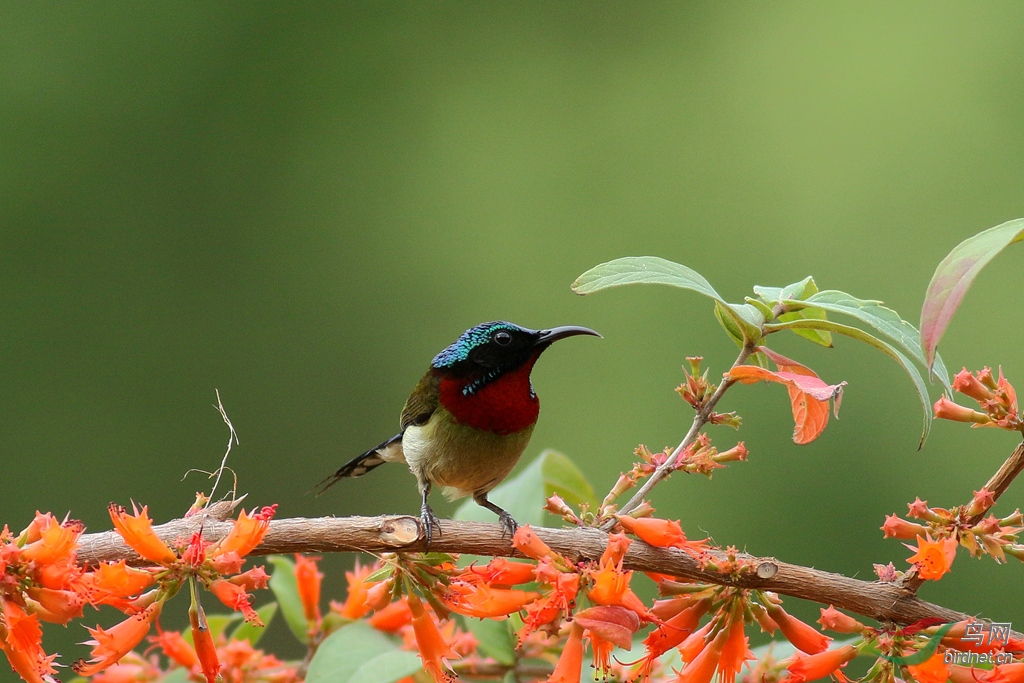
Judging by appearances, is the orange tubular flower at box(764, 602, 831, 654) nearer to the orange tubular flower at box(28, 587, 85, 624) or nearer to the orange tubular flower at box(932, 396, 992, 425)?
the orange tubular flower at box(932, 396, 992, 425)

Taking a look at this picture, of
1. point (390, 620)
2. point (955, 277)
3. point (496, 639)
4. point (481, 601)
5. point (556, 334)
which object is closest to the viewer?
point (955, 277)

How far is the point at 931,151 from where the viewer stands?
37.6 ft

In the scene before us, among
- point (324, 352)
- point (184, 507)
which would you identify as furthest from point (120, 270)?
point (184, 507)

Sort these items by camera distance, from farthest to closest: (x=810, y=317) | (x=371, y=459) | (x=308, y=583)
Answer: (x=371, y=459) → (x=308, y=583) → (x=810, y=317)

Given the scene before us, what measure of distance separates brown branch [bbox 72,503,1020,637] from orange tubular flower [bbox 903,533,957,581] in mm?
136

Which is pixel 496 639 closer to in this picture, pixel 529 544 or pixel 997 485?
pixel 529 544

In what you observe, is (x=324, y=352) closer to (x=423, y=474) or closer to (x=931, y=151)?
(x=931, y=151)

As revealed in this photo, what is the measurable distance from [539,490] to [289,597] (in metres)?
0.71

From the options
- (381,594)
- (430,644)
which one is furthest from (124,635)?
(430,644)

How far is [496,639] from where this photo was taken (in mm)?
2656

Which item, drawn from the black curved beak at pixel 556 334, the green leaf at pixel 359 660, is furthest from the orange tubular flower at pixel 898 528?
the black curved beak at pixel 556 334

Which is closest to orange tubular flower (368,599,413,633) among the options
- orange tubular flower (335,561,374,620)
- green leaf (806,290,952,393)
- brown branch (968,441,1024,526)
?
orange tubular flower (335,561,374,620)

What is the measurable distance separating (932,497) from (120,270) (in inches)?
392

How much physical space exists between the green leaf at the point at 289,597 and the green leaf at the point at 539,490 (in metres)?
0.50
